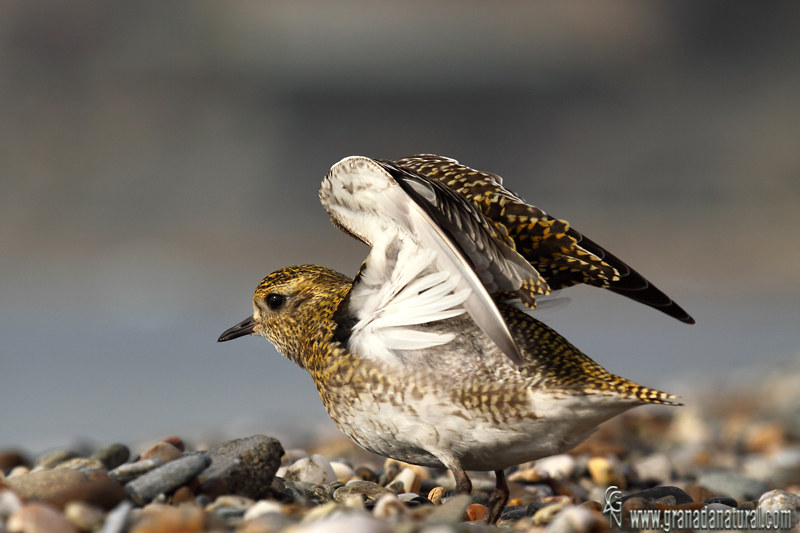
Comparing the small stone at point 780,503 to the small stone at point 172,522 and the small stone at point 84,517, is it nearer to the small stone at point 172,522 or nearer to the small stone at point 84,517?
the small stone at point 172,522

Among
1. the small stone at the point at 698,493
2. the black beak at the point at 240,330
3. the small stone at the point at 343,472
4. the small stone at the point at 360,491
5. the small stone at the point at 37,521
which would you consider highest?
the black beak at the point at 240,330

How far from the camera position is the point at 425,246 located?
10.6ft

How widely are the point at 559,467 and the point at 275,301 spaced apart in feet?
8.45

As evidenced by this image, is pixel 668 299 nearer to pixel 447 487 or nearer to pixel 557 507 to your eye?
pixel 557 507

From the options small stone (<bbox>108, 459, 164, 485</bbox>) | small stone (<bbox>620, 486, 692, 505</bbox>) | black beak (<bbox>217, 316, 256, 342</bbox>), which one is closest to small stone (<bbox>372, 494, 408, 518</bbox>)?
small stone (<bbox>108, 459, 164, 485</bbox>)

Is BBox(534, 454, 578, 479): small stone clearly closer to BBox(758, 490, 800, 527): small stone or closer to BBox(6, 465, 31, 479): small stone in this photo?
BBox(758, 490, 800, 527): small stone

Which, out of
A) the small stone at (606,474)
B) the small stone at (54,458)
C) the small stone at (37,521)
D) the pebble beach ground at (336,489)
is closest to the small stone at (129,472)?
the pebble beach ground at (336,489)

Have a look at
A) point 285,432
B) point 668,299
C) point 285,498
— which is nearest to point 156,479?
point 285,498

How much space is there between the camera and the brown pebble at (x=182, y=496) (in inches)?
121

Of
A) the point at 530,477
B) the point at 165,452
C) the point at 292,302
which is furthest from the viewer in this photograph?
the point at 530,477

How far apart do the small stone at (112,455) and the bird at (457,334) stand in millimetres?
1556

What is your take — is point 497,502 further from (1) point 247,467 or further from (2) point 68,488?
(2) point 68,488

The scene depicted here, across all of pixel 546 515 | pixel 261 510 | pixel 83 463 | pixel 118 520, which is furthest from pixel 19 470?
pixel 546 515

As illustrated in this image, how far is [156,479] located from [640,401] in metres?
2.13
